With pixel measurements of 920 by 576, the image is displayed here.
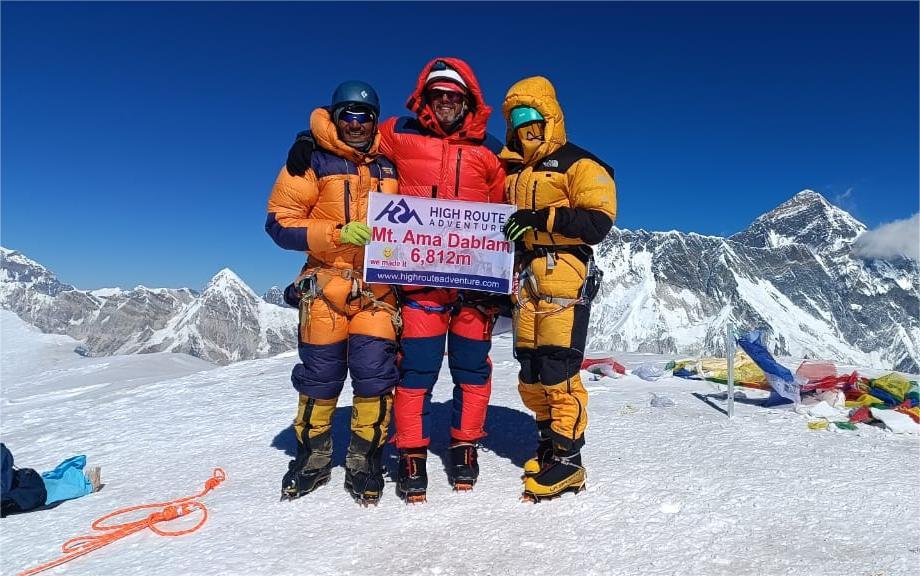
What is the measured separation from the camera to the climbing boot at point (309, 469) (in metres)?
4.61

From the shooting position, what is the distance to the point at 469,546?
371 cm

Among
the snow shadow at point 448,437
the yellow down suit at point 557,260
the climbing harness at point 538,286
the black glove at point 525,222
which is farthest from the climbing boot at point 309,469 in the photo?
the black glove at point 525,222

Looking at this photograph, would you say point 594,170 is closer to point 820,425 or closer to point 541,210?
point 541,210

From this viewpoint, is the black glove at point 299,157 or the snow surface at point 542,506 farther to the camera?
the black glove at point 299,157

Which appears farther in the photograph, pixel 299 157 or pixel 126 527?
pixel 299 157

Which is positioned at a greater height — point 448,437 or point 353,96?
point 353,96

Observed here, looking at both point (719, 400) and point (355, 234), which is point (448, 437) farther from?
point (719, 400)

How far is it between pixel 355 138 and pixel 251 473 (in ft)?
11.4

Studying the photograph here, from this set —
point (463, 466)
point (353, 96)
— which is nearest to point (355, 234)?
point (353, 96)

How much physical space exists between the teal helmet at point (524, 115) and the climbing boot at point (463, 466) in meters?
2.95

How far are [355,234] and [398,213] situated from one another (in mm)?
422

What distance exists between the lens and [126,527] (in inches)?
165

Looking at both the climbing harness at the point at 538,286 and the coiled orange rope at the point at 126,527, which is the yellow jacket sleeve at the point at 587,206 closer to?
the climbing harness at the point at 538,286

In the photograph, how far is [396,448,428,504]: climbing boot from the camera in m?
4.46
